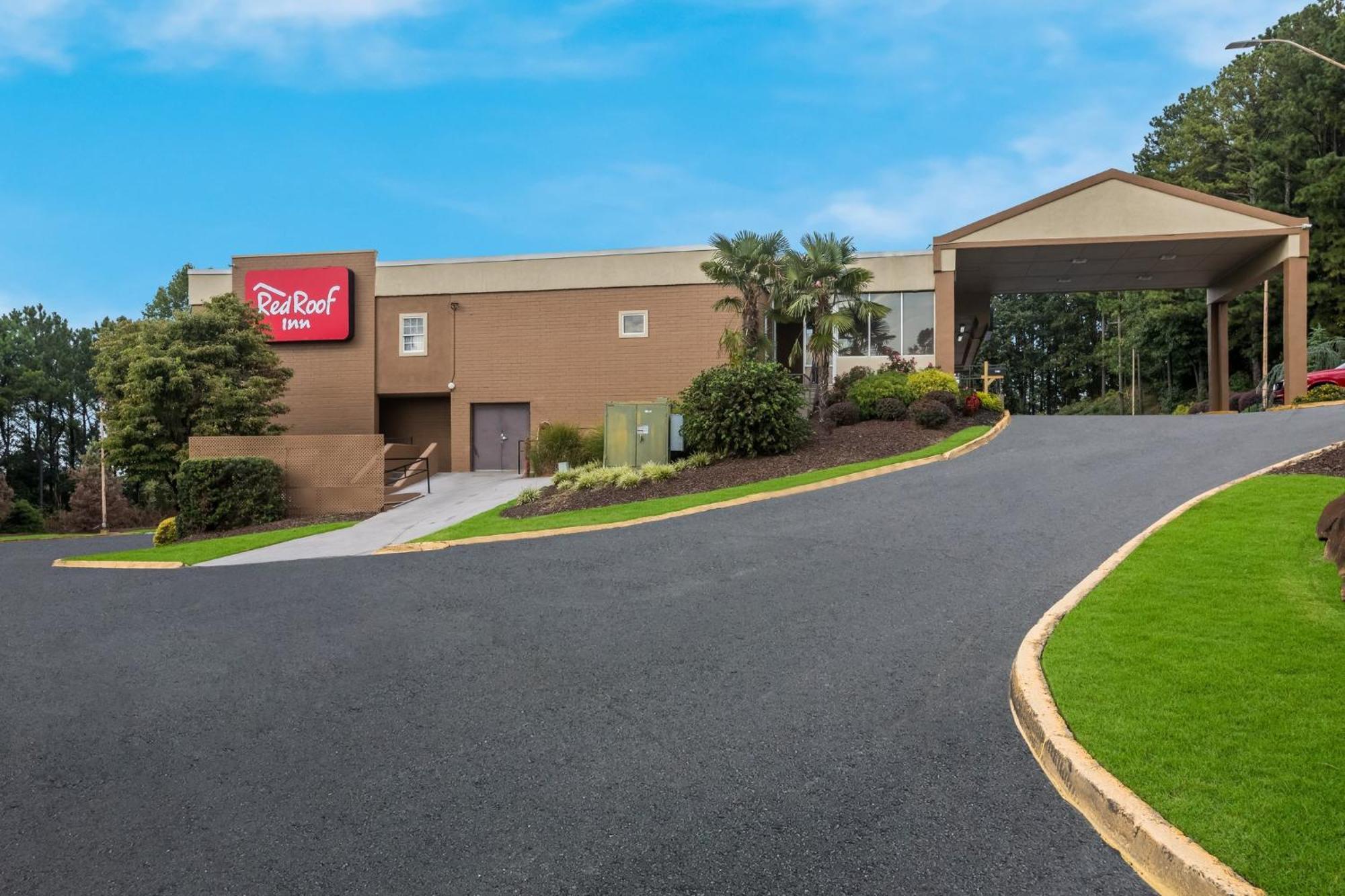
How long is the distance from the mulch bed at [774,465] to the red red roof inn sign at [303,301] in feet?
39.3

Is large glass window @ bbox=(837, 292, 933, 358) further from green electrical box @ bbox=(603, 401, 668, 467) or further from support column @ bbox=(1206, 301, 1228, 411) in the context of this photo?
support column @ bbox=(1206, 301, 1228, 411)

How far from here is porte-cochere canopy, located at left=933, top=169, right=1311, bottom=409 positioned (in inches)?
866

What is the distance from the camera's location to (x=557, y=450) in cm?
2205

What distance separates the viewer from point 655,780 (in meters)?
4.36

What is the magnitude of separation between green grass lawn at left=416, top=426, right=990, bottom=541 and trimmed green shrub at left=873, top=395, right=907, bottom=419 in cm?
319

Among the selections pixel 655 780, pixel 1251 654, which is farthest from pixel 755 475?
pixel 655 780

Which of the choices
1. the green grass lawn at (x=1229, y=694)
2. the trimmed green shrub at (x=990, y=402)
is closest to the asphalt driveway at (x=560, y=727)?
the green grass lawn at (x=1229, y=694)

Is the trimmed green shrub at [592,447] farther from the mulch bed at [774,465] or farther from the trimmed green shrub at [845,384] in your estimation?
the trimmed green shrub at [845,384]

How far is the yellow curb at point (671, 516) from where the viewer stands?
1248 centimetres

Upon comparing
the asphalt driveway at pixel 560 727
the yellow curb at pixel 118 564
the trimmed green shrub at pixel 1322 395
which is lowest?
the yellow curb at pixel 118 564

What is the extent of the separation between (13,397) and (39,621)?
53914 millimetres

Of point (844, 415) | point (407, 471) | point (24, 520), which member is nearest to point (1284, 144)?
point (844, 415)

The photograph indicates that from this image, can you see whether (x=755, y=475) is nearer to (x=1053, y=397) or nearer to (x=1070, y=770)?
(x=1070, y=770)

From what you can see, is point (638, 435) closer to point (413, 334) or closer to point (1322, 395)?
point (413, 334)
